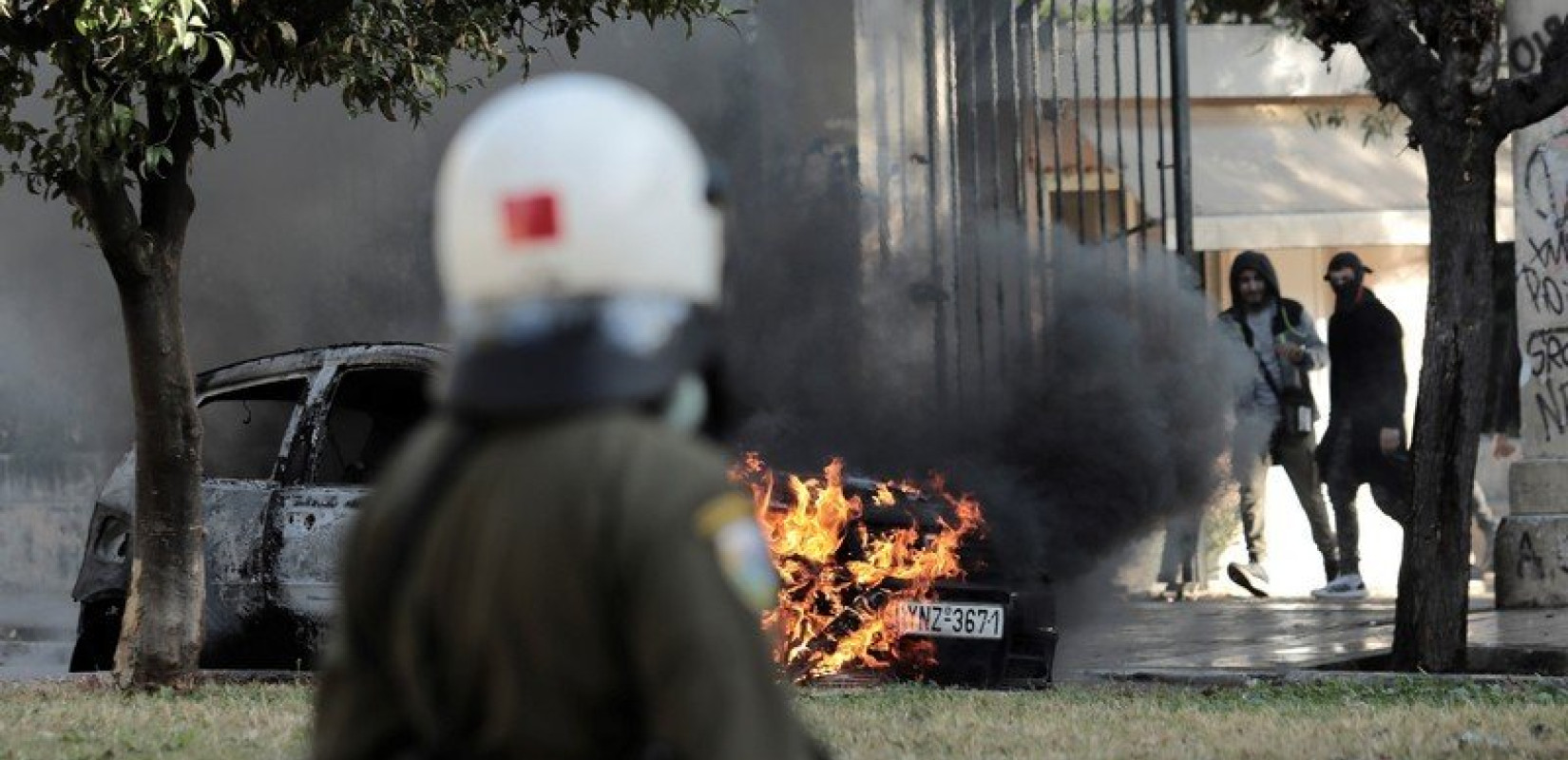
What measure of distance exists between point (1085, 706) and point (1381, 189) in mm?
11003

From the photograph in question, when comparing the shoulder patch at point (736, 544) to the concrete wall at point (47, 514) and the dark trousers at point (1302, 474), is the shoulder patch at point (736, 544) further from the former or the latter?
the concrete wall at point (47, 514)

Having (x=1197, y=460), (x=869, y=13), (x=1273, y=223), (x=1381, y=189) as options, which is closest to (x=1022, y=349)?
(x=1197, y=460)

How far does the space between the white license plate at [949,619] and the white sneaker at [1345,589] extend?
5.26 metres

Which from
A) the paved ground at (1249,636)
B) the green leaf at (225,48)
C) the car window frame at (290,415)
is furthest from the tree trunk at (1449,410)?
the green leaf at (225,48)

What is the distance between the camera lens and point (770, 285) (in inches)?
485

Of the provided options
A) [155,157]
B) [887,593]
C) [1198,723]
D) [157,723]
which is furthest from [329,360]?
[1198,723]

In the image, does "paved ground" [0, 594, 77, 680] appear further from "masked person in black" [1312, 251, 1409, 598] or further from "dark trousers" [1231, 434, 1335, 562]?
"masked person in black" [1312, 251, 1409, 598]

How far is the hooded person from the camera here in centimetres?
199

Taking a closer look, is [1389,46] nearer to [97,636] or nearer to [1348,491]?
[1348,491]

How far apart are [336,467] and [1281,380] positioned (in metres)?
5.80

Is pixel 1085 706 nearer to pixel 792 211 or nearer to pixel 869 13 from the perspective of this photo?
pixel 792 211

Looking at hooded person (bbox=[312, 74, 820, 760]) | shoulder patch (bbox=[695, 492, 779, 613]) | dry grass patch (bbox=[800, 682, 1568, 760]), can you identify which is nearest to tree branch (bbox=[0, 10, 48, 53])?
dry grass patch (bbox=[800, 682, 1568, 760])

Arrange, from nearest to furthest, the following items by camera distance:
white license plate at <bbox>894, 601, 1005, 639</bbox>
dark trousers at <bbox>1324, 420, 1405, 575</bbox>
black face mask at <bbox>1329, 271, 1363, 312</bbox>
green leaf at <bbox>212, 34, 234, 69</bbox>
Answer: green leaf at <bbox>212, 34, 234, 69</bbox> → white license plate at <bbox>894, 601, 1005, 639</bbox> → dark trousers at <bbox>1324, 420, 1405, 575</bbox> → black face mask at <bbox>1329, 271, 1363, 312</bbox>

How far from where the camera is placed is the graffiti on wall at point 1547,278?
12.2m
